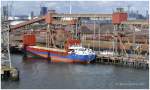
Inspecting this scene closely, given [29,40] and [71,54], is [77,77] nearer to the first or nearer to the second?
[71,54]

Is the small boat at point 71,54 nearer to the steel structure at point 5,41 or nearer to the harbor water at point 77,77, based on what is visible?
the harbor water at point 77,77

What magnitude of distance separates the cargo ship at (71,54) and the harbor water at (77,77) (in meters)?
1.46

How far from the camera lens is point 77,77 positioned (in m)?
34.0

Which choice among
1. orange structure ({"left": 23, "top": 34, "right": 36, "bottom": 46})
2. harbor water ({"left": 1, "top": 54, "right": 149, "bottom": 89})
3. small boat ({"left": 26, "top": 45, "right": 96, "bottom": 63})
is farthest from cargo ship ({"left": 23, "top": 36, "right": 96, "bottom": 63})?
orange structure ({"left": 23, "top": 34, "right": 36, "bottom": 46})

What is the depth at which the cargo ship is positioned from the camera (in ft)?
142

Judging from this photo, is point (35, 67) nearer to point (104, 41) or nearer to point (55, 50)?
point (55, 50)

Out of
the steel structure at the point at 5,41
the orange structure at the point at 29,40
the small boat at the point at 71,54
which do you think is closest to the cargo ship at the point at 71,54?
the small boat at the point at 71,54

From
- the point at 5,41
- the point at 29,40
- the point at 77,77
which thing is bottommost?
the point at 77,77

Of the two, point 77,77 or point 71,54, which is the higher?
point 71,54

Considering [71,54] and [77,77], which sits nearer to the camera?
[77,77]

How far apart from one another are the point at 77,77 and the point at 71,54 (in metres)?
10.1

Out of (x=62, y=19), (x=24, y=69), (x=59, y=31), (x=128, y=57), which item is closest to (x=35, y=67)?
(x=24, y=69)

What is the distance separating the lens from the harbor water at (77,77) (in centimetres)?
3020

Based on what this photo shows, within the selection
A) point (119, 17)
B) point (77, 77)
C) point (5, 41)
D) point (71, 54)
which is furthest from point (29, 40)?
point (77, 77)
